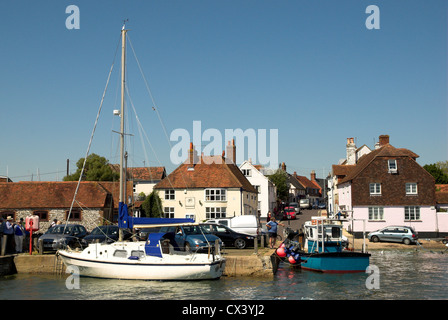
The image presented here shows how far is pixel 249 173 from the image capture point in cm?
7181

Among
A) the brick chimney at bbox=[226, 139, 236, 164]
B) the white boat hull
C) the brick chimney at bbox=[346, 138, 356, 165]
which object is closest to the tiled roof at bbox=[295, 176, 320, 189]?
the brick chimney at bbox=[346, 138, 356, 165]

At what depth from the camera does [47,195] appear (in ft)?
160

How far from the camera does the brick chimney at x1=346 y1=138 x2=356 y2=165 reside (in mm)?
70312

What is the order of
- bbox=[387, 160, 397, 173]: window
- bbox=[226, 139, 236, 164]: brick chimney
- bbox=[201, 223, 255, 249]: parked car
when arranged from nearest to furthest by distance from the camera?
bbox=[201, 223, 255, 249]: parked car
bbox=[387, 160, 397, 173]: window
bbox=[226, 139, 236, 164]: brick chimney

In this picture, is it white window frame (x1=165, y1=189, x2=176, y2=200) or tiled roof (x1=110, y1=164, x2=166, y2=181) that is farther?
tiled roof (x1=110, y1=164, x2=166, y2=181)

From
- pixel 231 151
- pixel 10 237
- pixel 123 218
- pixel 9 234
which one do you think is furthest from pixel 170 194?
pixel 123 218

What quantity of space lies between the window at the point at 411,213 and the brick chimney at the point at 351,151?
2158 cm

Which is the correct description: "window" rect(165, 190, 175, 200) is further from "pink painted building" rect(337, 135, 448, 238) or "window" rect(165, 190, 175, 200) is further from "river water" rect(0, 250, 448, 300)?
"river water" rect(0, 250, 448, 300)

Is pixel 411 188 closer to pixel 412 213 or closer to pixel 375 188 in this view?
pixel 412 213

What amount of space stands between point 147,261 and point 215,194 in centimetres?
3384

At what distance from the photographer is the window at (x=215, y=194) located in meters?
54.9

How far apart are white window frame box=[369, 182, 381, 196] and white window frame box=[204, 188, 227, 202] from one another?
17.1 metres

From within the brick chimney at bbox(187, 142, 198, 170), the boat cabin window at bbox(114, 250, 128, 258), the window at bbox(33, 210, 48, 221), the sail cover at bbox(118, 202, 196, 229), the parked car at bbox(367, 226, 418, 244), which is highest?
the brick chimney at bbox(187, 142, 198, 170)
